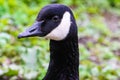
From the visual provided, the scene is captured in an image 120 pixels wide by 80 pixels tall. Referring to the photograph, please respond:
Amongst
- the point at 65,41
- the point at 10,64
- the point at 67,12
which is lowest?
the point at 10,64

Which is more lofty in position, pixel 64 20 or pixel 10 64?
pixel 64 20

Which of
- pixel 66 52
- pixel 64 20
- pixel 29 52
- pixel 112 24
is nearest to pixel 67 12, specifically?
pixel 64 20

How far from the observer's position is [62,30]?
3.81m

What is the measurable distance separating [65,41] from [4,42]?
192 centimetres

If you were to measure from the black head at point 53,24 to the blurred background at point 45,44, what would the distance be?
1.46 m

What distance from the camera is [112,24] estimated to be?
9.16m

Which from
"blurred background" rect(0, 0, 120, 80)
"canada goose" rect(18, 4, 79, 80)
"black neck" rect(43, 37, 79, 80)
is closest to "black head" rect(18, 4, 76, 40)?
"canada goose" rect(18, 4, 79, 80)

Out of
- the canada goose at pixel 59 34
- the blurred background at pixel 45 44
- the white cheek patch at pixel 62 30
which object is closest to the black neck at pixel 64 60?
the canada goose at pixel 59 34

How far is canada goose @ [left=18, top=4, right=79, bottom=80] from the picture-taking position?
3824 millimetres

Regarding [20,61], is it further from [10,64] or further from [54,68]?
[54,68]

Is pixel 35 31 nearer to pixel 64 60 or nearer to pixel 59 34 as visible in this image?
pixel 59 34

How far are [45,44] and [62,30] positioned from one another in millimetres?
2453

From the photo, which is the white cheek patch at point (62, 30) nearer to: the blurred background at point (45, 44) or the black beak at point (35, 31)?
the black beak at point (35, 31)

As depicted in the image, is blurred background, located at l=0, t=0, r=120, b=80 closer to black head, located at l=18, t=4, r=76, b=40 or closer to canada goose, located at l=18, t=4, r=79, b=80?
canada goose, located at l=18, t=4, r=79, b=80
